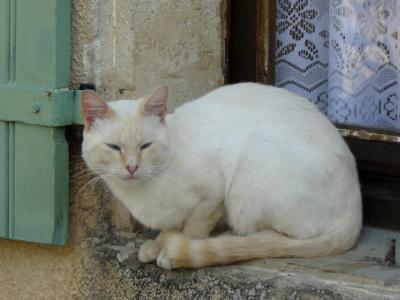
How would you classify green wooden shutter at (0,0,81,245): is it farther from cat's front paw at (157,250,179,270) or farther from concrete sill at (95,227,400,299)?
cat's front paw at (157,250,179,270)

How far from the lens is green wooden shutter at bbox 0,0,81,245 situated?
11.1ft

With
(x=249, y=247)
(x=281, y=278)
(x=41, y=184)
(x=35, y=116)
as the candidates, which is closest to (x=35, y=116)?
(x=35, y=116)

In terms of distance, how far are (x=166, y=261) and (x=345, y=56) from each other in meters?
0.90

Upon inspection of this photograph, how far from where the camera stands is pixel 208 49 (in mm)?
3666

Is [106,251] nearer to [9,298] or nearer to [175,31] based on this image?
[9,298]

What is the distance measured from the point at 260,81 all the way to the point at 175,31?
379 mm

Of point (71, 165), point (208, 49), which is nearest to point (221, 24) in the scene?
point (208, 49)

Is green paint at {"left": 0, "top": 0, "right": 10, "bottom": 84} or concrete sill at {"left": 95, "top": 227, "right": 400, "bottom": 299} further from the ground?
green paint at {"left": 0, "top": 0, "right": 10, "bottom": 84}

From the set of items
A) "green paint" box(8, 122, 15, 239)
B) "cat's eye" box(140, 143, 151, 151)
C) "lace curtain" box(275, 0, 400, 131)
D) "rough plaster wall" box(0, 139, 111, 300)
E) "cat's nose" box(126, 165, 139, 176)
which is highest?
"lace curtain" box(275, 0, 400, 131)

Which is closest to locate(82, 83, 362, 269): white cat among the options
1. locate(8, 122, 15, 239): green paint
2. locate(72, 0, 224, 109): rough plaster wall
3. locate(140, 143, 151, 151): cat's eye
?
locate(140, 143, 151, 151): cat's eye

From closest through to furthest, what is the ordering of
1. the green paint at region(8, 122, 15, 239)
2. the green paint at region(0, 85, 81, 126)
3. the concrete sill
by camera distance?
the concrete sill, the green paint at region(0, 85, 81, 126), the green paint at region(8, 122, 15, 239)

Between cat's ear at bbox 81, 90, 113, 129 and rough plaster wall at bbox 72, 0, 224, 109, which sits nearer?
cat's ear at bbox 81, 90, 113, 129

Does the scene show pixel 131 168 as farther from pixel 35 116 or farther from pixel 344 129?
pixel 344 129

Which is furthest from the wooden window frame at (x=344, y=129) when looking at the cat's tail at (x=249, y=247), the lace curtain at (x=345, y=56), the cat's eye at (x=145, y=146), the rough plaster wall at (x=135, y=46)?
the cat's eye at (x=145, y=146)
